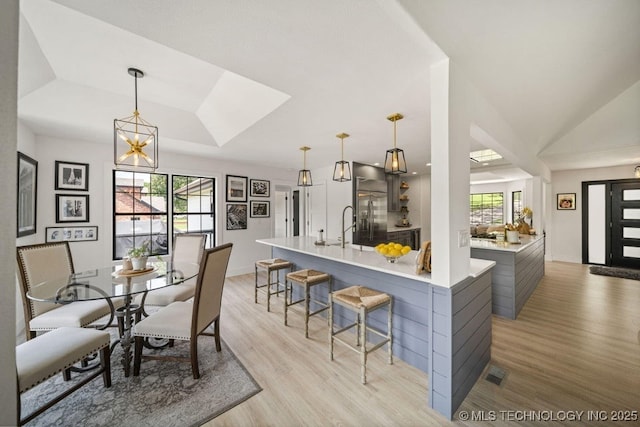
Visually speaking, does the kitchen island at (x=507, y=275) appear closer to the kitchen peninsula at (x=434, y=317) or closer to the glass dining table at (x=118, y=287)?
the kitchen peninsula at (x=434, y=317)

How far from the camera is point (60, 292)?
1894 millimetres

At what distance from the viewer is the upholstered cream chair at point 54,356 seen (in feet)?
4.42

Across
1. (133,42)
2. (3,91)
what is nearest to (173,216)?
(133,42)

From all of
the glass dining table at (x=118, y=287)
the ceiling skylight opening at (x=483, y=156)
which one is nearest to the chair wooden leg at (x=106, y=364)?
the glass dining table at (x=118, y=287)

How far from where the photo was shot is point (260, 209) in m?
5.49

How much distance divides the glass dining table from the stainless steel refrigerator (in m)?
3.66

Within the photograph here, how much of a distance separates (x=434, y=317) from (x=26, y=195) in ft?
14.7

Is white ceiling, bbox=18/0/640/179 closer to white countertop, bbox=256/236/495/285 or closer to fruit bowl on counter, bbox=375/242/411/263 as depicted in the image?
fruit bowl on counter, bbox=375/242/411/263

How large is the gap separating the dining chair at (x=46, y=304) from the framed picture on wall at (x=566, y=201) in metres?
8.93

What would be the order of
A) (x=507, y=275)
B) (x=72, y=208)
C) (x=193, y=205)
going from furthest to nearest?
1. (x=193, y=205)
2. (x=72, y=208)
3. (x=507, y=275)

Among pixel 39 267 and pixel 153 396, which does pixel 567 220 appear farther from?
pixel 39 267

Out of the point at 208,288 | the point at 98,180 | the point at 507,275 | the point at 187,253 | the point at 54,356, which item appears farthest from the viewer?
the point at 98,180

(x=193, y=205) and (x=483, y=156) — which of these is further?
(x=483, y=156)

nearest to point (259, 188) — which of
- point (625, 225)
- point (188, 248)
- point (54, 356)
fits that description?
point (188, 248)
